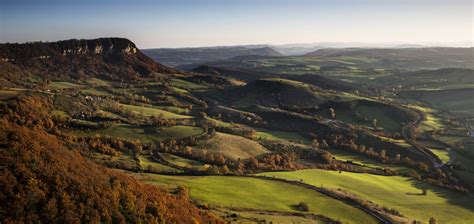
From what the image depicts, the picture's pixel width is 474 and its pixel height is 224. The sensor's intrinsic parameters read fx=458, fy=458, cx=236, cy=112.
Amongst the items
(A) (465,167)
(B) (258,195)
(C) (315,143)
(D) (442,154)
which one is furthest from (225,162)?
(D) (442,154)

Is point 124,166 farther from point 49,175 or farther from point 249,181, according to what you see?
point 49,175

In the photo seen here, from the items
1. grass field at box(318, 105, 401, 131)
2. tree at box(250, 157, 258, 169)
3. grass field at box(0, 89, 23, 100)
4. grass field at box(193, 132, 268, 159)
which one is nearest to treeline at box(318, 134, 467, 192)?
grass field at box(193, 132, 268, 159)

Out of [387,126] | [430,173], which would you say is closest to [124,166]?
[430,173]

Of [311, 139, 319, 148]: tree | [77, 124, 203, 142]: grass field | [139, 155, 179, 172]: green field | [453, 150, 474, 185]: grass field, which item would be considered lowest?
[453, 150, 474, 185]: grass field

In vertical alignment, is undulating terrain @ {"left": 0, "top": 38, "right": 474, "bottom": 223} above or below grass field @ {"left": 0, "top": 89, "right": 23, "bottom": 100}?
below

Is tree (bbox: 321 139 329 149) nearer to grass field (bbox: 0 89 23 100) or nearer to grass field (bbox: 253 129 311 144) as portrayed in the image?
grass field (bbox: 253 129 311 144)

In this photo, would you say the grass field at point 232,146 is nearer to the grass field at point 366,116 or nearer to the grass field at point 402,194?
the grass field at point 402,194
